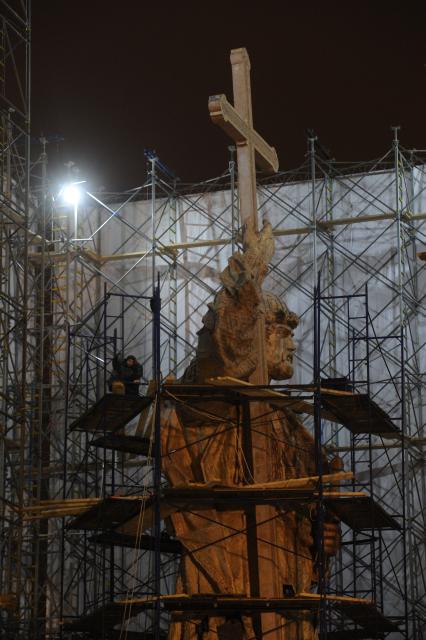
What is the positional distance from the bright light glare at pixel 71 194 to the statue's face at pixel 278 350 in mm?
15772

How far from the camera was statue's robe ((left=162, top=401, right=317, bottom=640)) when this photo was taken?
1507cm

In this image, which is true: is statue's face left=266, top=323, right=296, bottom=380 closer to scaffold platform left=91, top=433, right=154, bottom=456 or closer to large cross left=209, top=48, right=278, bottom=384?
large cross left=209, top=48, right=278, bottom=384

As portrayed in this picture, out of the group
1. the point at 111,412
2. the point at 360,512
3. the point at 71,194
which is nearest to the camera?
the point at 360,512

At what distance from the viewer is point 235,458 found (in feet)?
51.1

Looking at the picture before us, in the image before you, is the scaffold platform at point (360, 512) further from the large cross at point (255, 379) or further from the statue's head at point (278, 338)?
the statue's head at point (278, 338)

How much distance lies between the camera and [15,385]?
26562 mm

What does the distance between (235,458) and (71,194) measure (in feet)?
54.4

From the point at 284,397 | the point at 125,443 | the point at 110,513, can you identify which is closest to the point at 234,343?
the point at 284,397

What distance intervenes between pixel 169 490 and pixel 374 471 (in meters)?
13.6

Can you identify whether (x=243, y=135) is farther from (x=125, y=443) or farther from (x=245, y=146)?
(x=125, y=443)

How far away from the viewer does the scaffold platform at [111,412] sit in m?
17.8

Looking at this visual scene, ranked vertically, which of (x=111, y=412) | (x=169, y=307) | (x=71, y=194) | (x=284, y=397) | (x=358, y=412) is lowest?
(x=284, y=397)

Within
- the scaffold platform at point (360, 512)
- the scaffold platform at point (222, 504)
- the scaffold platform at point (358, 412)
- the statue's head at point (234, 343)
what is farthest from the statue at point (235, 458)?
the scaffold platform at point (358, 412)

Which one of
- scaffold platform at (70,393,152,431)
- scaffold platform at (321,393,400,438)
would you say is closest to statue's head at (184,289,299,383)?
scaffold platform at (321,393,400,438)
